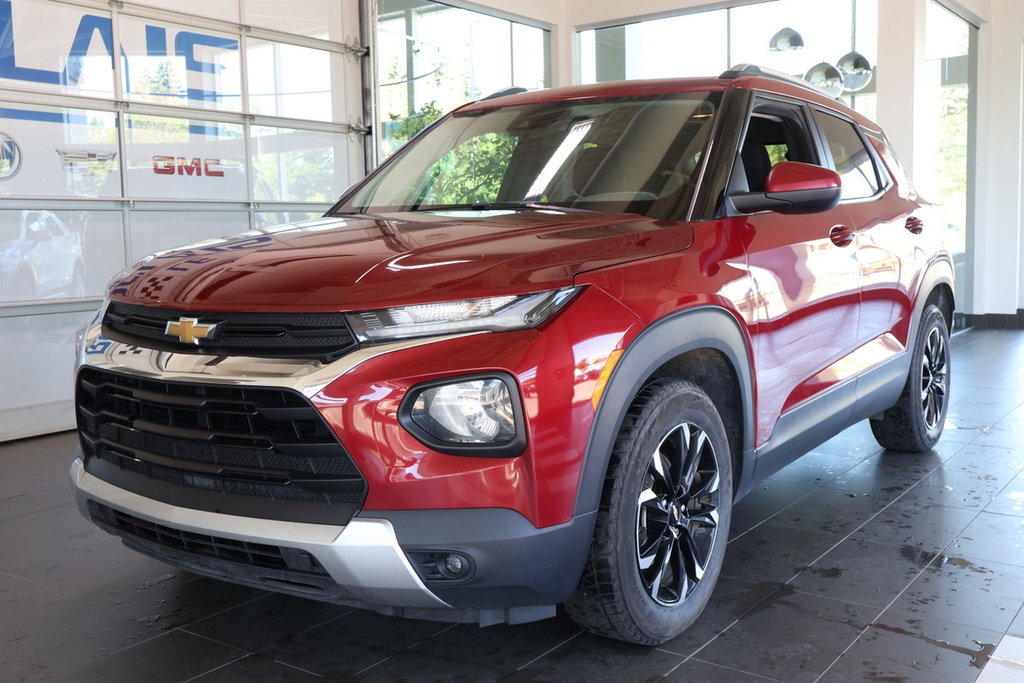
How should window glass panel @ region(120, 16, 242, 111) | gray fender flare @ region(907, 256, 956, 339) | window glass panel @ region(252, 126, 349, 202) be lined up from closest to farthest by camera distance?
gray fender flare @ region(907, 256, 956, 339) < window glass panel @ region(120, 16, 242, 111) < window glass panel @ region(252, 126, 349, 202)

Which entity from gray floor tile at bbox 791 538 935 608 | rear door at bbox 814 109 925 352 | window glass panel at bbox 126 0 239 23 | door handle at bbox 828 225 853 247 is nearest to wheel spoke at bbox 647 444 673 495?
gray floor tile at bbox 791 538 935 608

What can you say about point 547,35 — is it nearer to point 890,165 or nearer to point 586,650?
point 890,165

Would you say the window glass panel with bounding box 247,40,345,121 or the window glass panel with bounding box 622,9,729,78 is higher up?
the window glass panel with bounding box 622,9,729,78

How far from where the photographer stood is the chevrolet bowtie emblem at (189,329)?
83.1 inches

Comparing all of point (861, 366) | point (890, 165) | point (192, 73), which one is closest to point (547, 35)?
point (192, 73)

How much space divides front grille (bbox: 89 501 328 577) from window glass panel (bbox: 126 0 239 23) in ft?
16.4

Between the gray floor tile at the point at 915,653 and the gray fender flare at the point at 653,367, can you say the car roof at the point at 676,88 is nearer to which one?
the gray fender flare at the point at 653,367

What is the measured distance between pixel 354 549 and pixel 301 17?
6517 mm

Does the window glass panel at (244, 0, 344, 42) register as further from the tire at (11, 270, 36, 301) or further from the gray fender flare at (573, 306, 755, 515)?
the gray fender flare at (573, 306, 755, 515)

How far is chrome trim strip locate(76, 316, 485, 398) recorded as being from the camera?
1.96 metres

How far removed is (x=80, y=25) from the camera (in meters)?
5.98

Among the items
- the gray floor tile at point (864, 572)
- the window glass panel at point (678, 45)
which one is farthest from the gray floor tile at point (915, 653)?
the window glass panel at point (678, 45)

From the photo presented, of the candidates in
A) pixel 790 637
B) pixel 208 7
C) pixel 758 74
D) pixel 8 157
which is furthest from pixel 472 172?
pixel 208 7

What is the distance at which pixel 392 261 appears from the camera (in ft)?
7.09
